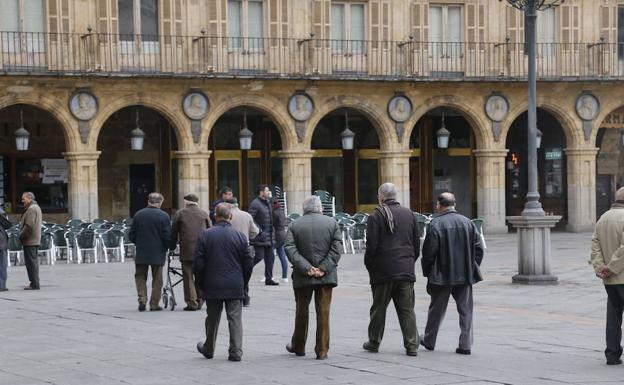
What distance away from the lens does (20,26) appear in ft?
108

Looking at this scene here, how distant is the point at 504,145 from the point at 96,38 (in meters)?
12.0

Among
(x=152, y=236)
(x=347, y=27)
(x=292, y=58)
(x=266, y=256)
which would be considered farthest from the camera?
(x=347, y=27)

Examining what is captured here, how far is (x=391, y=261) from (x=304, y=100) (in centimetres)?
2329

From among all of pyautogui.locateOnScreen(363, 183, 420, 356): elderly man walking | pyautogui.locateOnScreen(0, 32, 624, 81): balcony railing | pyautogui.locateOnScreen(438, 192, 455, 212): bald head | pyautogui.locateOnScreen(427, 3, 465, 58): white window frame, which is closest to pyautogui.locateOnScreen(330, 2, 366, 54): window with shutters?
pyautogui.locateOnScreen(0, 32, 624, 81): balcony railing

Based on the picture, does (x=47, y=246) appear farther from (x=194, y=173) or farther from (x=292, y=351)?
(x=292, y=351)

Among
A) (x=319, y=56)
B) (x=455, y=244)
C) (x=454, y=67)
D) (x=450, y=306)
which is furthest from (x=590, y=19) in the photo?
(x=455, y=244)

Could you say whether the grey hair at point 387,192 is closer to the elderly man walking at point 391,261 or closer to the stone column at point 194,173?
the elderly man walking at point 391,261

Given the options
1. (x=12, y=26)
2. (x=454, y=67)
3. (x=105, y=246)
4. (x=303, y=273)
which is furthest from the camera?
(x=454, y=67)

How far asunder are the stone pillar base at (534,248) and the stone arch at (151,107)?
48.1ft

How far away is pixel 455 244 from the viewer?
13289 mm

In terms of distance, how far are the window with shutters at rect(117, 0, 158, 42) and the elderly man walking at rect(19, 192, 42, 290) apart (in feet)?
40.9

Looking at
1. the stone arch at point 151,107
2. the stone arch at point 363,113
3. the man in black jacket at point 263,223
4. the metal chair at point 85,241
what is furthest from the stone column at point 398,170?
the man in black jacket at point 263,223

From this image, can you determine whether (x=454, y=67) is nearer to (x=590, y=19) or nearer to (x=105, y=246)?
(x=590, y=19)

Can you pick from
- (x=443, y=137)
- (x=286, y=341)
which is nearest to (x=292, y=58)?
(x=443, y=137)
